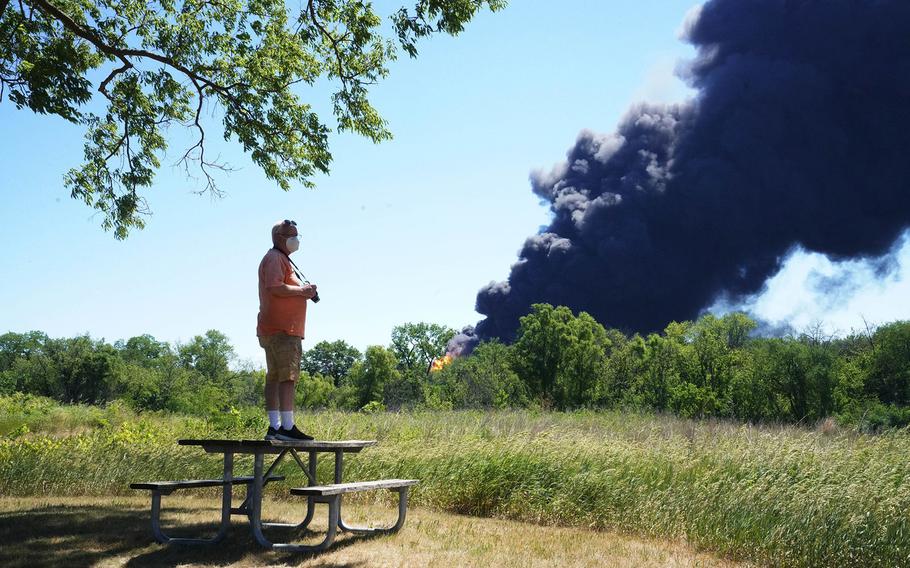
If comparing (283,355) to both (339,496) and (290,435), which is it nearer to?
(290,435)

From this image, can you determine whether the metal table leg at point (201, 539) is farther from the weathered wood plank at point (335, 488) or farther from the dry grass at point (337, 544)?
the weathered wood plank at point (335, 488)

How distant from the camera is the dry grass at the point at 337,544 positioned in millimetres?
6500

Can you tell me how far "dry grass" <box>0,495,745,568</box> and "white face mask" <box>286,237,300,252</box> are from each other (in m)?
2.69

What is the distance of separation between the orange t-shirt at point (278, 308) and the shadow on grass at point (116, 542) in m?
1.90

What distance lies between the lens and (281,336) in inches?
279

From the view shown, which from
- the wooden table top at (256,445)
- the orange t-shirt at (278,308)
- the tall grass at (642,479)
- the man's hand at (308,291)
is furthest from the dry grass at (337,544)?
the man's hand at (308,291)

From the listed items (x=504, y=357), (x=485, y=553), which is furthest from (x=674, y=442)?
(x=504, y=357)

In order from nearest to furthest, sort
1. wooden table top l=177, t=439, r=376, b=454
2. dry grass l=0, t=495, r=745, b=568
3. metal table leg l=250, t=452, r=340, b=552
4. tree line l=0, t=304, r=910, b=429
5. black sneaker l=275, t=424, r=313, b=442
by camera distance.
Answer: dry grass l=0, t=495, r=745, b=568 → wooden table top l=177, t=439, r=376, b=454 → metal table leg l=250, t=452, r=340, b=552 → black sneaker l=275, t=424, r=313, b=442 → tree line l=0, t=304, r=910, b=429

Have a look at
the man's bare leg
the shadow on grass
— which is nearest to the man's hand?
the man's bare leg

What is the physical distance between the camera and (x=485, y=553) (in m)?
6.97

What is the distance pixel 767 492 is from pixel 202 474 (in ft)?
25.6

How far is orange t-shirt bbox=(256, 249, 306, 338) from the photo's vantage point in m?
7.07

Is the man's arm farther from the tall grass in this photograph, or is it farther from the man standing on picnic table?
the tall grass

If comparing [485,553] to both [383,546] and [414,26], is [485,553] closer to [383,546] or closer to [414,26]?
[383,546]
